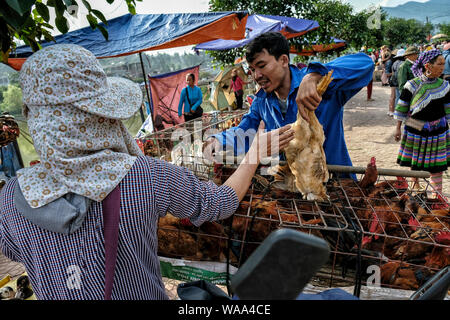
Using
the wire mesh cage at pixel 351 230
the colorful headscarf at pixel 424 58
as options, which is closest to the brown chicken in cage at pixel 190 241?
the wire mesh cage at pixel 351 230

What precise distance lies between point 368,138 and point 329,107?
6567mm

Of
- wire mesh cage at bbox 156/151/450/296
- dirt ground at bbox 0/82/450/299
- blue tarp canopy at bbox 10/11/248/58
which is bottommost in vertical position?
dirt ground at bbox 0/82/450/299

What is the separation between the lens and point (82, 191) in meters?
0.92

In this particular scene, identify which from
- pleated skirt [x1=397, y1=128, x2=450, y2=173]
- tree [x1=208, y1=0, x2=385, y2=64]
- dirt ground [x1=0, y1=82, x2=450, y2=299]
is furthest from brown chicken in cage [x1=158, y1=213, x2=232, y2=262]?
tree [x1=208, y1=0, x2=385, y2=64]

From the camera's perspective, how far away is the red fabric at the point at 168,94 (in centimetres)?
717

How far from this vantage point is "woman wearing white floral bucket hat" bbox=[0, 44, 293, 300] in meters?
0.91

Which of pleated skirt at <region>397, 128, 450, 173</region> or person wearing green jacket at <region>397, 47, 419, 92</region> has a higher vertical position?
person wearing green jacket at <region>397, 47, 419, 92</region>

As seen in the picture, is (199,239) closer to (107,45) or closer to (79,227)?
(79,227)

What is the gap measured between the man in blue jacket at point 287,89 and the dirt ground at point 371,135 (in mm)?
3331

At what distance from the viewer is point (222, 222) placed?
176 cm

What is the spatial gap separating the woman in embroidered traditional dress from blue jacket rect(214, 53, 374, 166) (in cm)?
215

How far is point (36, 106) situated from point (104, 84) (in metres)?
0.23

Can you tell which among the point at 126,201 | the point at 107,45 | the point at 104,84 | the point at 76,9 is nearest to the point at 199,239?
the point at 126,201

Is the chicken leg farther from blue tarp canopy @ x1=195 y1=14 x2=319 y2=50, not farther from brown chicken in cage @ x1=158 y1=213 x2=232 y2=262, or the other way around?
blue tarp canopy @ x1=195 y1=14 x2=319 y2=50
